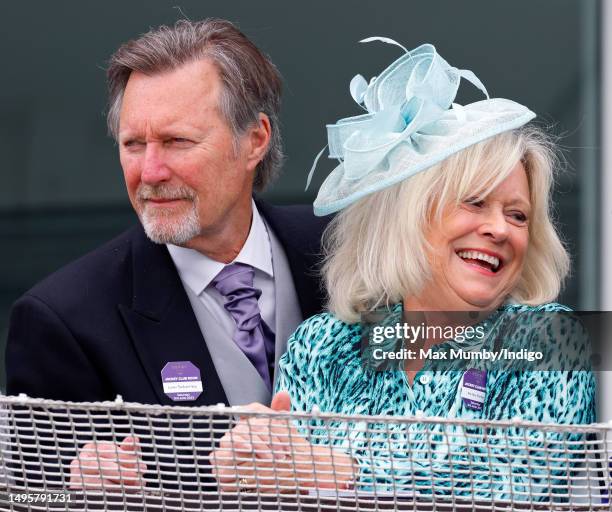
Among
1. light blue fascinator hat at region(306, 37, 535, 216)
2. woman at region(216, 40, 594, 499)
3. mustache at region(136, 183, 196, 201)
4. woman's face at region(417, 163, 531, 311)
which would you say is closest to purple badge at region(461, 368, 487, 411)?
woman at region(216, 40, 594, 499)

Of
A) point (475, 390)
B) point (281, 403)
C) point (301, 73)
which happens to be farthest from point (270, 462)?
point (301, 73)

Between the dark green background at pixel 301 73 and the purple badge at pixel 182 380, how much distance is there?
1790mm

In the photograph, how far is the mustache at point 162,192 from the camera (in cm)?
254

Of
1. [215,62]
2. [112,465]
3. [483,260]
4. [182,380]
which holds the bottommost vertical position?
[182,380]

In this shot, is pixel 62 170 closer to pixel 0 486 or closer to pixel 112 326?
pixel 112 326

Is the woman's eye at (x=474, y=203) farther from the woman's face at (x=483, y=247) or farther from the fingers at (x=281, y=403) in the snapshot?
the fingers at (x=281, y=403)

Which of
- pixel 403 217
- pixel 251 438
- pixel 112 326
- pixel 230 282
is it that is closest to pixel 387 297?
pixel 403 217

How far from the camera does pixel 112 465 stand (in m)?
1.82

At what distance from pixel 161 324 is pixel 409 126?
65 cm

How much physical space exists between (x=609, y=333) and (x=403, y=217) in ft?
2.00

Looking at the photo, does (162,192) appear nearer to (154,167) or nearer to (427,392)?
(154,167)

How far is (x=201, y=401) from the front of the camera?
245 centimetres

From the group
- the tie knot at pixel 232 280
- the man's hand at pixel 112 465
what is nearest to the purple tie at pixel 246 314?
the tie knot at pixel 232 280

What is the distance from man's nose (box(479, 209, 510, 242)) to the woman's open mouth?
0.04 meters
